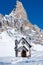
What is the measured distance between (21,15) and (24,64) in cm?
19132

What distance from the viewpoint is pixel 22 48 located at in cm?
2284

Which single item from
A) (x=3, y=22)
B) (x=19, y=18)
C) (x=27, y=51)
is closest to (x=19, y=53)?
(x=27, y=51)

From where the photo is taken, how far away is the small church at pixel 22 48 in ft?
74.2

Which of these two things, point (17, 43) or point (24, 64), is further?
point (17, 43)

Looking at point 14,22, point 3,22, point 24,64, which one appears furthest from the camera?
point 14,22

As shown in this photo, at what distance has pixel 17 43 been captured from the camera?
2262 cm

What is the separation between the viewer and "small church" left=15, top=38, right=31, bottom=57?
22.6 meters

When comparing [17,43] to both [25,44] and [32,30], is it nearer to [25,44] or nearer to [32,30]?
[25,44]

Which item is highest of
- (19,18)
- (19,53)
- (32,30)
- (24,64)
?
(19,18)

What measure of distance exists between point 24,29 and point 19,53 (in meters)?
156

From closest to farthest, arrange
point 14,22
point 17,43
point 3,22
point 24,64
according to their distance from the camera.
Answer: point 24,64 → point 17,43 → point 3,22 → point 14,22

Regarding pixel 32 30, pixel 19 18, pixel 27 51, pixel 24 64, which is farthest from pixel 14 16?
pixel 24 64

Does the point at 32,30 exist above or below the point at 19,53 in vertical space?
above

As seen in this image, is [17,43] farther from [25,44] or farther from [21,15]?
[21,15]
